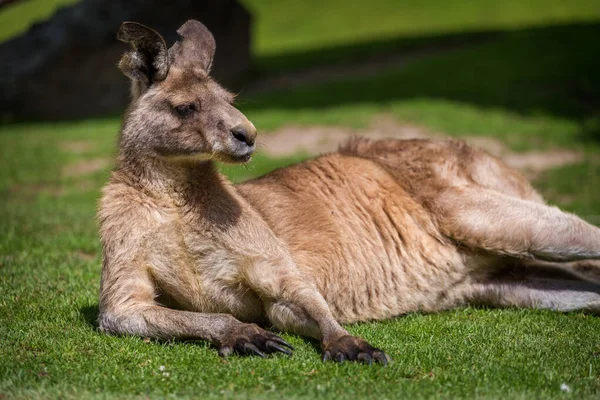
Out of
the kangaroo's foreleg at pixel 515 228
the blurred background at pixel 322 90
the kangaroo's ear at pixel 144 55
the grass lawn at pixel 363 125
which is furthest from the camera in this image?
the blurred background at pixel 322 90

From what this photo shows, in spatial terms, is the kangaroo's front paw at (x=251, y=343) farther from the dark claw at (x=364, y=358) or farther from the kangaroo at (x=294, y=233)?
the dark claw at (x=364, y=358)

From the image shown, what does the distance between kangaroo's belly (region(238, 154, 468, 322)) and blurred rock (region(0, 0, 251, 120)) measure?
12.4 metres

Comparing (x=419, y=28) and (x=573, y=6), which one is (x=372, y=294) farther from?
(x=573, y=6)

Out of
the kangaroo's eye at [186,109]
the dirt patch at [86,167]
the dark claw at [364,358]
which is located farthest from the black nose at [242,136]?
the dirt patch at [86,167]

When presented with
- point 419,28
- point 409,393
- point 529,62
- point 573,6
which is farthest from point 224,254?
point 573,6

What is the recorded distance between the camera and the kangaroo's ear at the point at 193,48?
551cm

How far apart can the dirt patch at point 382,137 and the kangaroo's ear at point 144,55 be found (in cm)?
813

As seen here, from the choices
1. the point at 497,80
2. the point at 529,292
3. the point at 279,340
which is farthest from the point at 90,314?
the point at 497,80

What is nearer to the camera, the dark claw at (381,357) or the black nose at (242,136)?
the dark claw at (381,357)

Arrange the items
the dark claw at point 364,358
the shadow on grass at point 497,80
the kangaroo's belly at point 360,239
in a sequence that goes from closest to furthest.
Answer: the dark claw at point 364,358 → the kangaroo's belly at point 360,239 → the shadow on grass at point 497,80

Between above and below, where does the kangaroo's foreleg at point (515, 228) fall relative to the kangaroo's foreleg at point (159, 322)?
above

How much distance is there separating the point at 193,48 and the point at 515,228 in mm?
2618

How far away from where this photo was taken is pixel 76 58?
1772 centimetres

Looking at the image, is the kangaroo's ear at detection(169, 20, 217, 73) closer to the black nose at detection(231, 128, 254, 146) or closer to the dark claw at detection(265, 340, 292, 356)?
the black nose at detection(231, 128, 254, 146)
